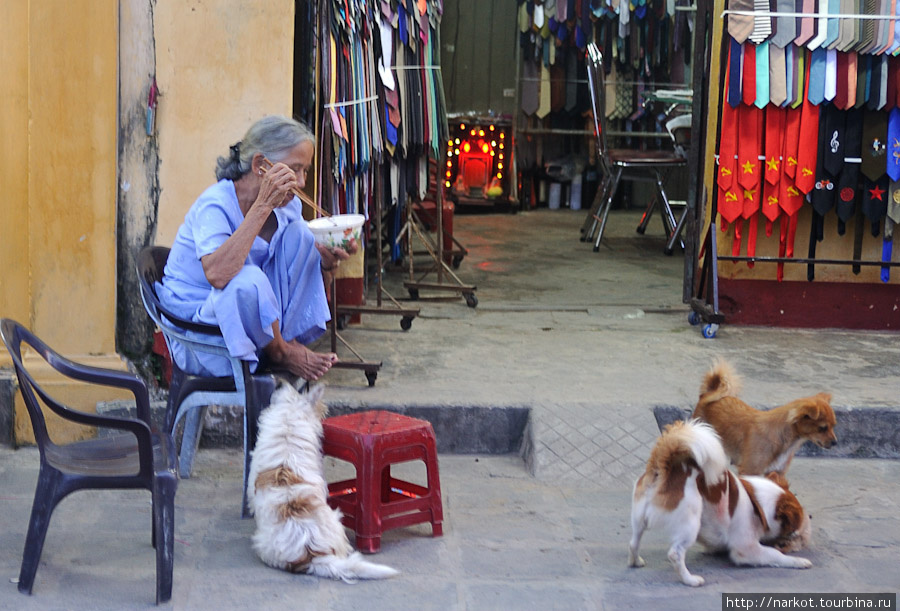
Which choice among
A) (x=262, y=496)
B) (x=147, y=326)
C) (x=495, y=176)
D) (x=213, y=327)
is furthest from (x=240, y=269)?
(x=495, y=176)

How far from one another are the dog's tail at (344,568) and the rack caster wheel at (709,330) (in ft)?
10.3

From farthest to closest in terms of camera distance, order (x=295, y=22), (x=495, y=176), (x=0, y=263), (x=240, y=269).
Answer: (x=495, y=176) → (x=295, y=22) → (x=0, y=263) → (x=240, y=269)

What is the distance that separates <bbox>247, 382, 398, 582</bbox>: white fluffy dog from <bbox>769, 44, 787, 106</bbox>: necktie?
3631 millimetres

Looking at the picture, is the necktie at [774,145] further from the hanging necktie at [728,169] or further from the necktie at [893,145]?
the necktie at [893,145]

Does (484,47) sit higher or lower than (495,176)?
higher

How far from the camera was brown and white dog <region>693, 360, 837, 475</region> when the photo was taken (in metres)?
3.79

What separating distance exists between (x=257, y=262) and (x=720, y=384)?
1.84 m

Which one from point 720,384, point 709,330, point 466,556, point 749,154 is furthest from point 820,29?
point 466,556

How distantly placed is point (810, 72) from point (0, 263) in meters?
4.24

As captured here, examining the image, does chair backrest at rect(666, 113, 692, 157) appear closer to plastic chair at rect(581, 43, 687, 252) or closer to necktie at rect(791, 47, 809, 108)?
plastic chair at rect(581, 43, 687, 252)

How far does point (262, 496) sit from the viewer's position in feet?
10.6

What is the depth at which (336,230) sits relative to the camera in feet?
12.7

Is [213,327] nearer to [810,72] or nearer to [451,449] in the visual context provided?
[451,449]

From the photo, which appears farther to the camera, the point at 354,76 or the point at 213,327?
the point at 354,76
